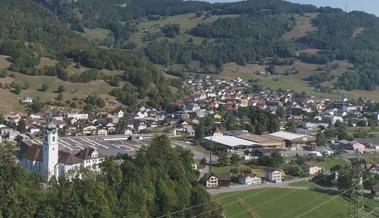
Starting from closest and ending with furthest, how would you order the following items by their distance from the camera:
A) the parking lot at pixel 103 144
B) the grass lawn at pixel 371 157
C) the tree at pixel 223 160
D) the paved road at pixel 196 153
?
the tree at pixel 223 160 < the parking lot at pixel 103 144 < the paved road at pixel 196 153 < the grass lawn at pixel 371 157

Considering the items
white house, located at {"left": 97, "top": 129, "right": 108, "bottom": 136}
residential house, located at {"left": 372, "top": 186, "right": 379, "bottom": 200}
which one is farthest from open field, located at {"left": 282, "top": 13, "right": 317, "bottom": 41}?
residential house, located at {"left": 372, "top": 186, "right": 379, "bottom": 200}

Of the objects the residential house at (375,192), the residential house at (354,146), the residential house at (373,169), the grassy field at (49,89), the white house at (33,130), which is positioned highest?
the grassy field at (49,89)

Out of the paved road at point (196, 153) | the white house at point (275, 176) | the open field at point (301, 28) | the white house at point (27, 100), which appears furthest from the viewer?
the open field at point (301, 28)

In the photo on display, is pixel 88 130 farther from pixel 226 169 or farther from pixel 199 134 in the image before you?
pixel 226 169

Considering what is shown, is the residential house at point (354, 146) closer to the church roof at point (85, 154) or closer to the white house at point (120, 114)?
the white house at point (120, 114)

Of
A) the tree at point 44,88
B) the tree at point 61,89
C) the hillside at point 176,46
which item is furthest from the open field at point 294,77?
the tree at point 44,88

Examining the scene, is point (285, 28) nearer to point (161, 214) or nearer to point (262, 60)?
point (262, 60)

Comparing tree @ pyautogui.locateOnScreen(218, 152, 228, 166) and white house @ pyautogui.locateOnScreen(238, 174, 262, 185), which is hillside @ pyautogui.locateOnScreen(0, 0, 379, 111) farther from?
→ white house @ pyautogui.locateOnScreen(238, 174, 262, 185)
